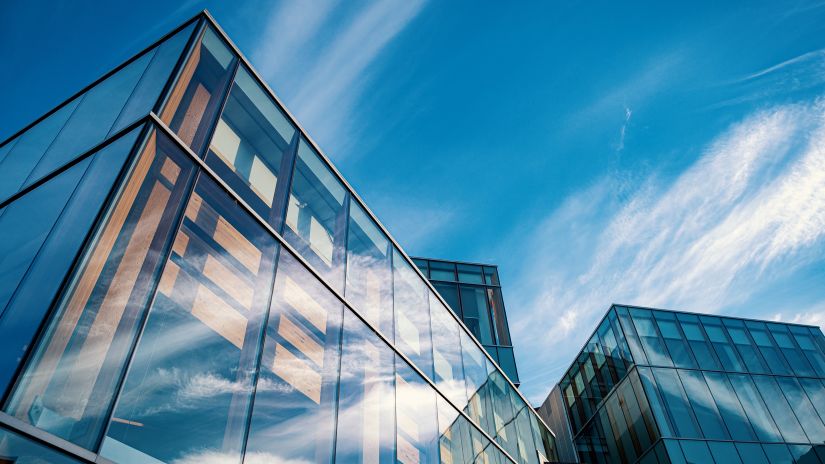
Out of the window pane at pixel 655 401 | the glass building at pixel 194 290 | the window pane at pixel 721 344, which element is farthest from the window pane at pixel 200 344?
the window pane at pixel 721 344

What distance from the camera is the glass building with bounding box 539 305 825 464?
69.0 ft

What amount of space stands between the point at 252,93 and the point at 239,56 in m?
0.65

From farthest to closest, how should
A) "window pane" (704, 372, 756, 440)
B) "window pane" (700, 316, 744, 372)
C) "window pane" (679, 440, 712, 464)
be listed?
"window pane" (700, 316, 744, 372) < "window pane" (704, 372, 756, 440) < "window pane" (679, 440, 712, 464)

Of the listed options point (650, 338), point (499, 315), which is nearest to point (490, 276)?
point (499, 315)

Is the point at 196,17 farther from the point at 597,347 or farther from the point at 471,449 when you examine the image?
the point at 597,347

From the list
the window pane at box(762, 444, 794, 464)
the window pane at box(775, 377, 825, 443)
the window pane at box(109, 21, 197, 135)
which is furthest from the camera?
the window pane at box(775, 377, 825, 443)

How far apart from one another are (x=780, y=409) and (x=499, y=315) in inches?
485

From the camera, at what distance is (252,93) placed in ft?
31.3

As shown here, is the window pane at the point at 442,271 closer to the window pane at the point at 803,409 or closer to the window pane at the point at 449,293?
the window pane at the point at 449,293

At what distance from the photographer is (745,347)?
2533 centimetres

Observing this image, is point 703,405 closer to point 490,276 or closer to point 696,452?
point 696,452

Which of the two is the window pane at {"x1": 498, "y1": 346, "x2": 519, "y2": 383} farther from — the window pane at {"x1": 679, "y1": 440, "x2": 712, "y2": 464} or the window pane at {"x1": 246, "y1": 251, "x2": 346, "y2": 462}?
the window pane at {"x1": 246, "y1": 251, "x2": 346, "y2": 462}

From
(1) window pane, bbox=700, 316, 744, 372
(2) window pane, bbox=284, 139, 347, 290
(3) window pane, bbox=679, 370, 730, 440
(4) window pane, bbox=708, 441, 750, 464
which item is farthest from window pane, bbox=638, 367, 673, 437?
(2) window pane, bbox=284, 139, 347, 290

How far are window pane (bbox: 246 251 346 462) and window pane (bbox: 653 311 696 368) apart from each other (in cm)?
1944
